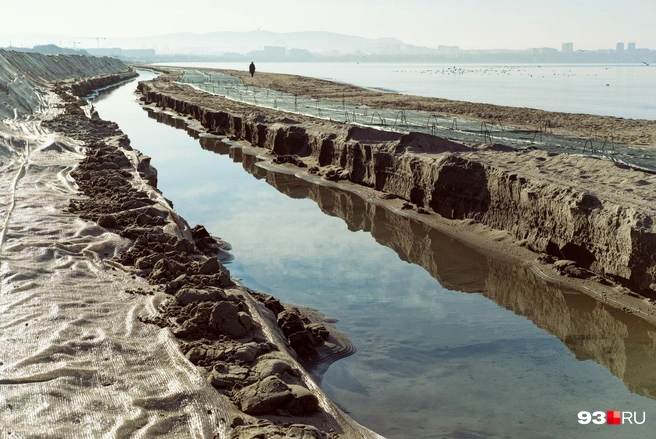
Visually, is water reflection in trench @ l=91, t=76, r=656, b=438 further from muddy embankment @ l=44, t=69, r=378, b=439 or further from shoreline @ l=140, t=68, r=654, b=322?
muddy embankment @ l=44, t=69, r=378, b=439

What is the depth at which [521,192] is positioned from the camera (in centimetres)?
1117

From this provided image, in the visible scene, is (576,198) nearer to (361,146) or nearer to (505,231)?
(505,231)

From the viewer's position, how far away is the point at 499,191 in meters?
11.7

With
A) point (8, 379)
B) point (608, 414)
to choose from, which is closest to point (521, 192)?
point (608, 414)

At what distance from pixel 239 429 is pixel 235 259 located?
6169 millimetres

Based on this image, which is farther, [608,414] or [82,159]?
[82,159]

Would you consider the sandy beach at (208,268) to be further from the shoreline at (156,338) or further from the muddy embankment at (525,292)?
the muddy embankment at (525,292)

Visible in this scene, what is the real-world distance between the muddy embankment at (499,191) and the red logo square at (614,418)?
2.98 meters

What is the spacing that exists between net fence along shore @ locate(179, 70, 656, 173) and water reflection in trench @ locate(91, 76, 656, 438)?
4.70 metres

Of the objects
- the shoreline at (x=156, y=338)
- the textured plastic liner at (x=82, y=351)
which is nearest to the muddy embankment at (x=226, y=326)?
the shoreline at (x=156, y=338)

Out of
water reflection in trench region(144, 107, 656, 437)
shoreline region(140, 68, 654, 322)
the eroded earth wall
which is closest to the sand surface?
shoreline region(140, 68, 654, 322)

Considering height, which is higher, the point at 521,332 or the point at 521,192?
the point at 521,192

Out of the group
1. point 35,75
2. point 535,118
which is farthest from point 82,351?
point 35,75

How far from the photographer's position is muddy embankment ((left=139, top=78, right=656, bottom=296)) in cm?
912
